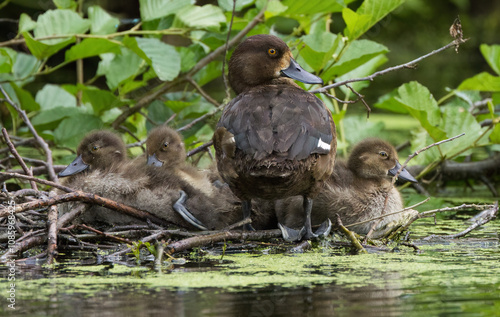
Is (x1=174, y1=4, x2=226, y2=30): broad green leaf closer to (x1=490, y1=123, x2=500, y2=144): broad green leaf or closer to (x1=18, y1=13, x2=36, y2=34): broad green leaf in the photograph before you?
(x1=18, y1=13, x2=36, y2=34): broad green leaf

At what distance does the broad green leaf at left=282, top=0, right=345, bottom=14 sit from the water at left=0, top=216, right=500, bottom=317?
2279mm

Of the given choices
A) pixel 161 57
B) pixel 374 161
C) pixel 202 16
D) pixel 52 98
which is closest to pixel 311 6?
pixel 202 16

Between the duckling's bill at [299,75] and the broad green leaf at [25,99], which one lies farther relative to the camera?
the broad green leaf at [25,99]

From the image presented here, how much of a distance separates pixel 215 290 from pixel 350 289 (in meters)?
0.52

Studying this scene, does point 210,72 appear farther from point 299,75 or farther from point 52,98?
point 299,75


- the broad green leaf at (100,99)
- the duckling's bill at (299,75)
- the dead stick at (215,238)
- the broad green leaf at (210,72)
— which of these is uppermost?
the broad green leaf at (210,72)

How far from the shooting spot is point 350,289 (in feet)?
9.80

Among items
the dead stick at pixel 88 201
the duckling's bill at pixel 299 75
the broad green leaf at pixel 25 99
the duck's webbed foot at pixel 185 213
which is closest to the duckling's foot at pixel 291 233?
the duck's webbed foot at pixel 185 213

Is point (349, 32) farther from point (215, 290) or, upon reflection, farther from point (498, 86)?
point (215, 290)

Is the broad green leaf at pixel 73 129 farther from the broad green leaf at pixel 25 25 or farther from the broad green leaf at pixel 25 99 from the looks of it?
the broad green leaf at pixel 25 25

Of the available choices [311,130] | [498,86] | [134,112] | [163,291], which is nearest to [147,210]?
[311,130]

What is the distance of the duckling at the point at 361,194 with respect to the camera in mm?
4379

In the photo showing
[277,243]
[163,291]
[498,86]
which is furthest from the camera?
[498,86]

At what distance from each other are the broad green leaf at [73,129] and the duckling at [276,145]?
201cm
